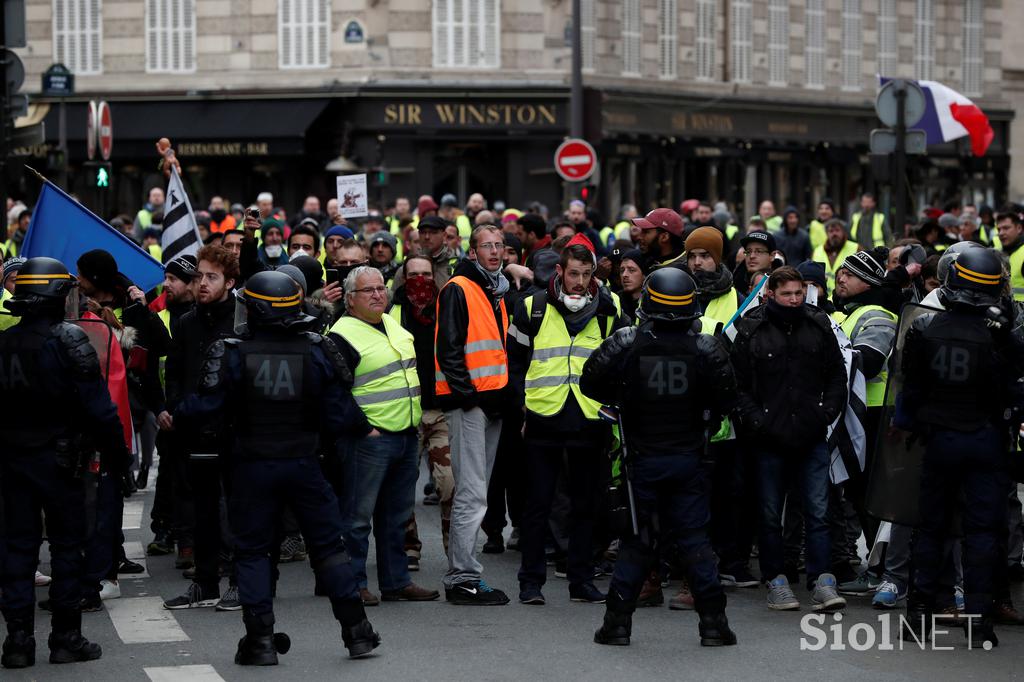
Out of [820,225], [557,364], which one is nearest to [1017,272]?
[557,364]

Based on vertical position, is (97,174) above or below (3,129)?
below

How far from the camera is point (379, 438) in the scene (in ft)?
31.7

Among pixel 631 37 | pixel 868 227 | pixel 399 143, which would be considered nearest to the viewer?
pixel 868 227

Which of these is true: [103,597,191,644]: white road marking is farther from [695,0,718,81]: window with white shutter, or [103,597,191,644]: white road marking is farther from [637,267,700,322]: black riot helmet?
[695,0,718,81]: window with white shutter

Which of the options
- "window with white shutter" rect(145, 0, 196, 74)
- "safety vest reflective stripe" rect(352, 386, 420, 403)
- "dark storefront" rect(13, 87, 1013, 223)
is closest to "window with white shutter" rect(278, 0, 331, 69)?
"dark storefront" rect(13, 87, 1013, 223)

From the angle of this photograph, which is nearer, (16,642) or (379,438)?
(16,642)

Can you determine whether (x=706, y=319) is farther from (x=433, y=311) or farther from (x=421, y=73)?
(x=421, y=73)

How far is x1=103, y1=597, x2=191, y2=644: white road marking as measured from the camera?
29.8 ft

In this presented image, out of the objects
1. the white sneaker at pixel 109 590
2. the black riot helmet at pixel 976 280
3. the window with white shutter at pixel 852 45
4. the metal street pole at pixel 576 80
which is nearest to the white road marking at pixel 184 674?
the white sneaker at pixel 109 590

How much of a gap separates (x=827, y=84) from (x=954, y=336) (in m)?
32.9

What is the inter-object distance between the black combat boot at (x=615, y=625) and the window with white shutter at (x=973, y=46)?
37300 millimetres

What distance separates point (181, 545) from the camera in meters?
10.9

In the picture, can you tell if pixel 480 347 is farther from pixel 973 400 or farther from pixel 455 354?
pixel 973 400

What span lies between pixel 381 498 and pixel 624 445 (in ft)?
5.22
